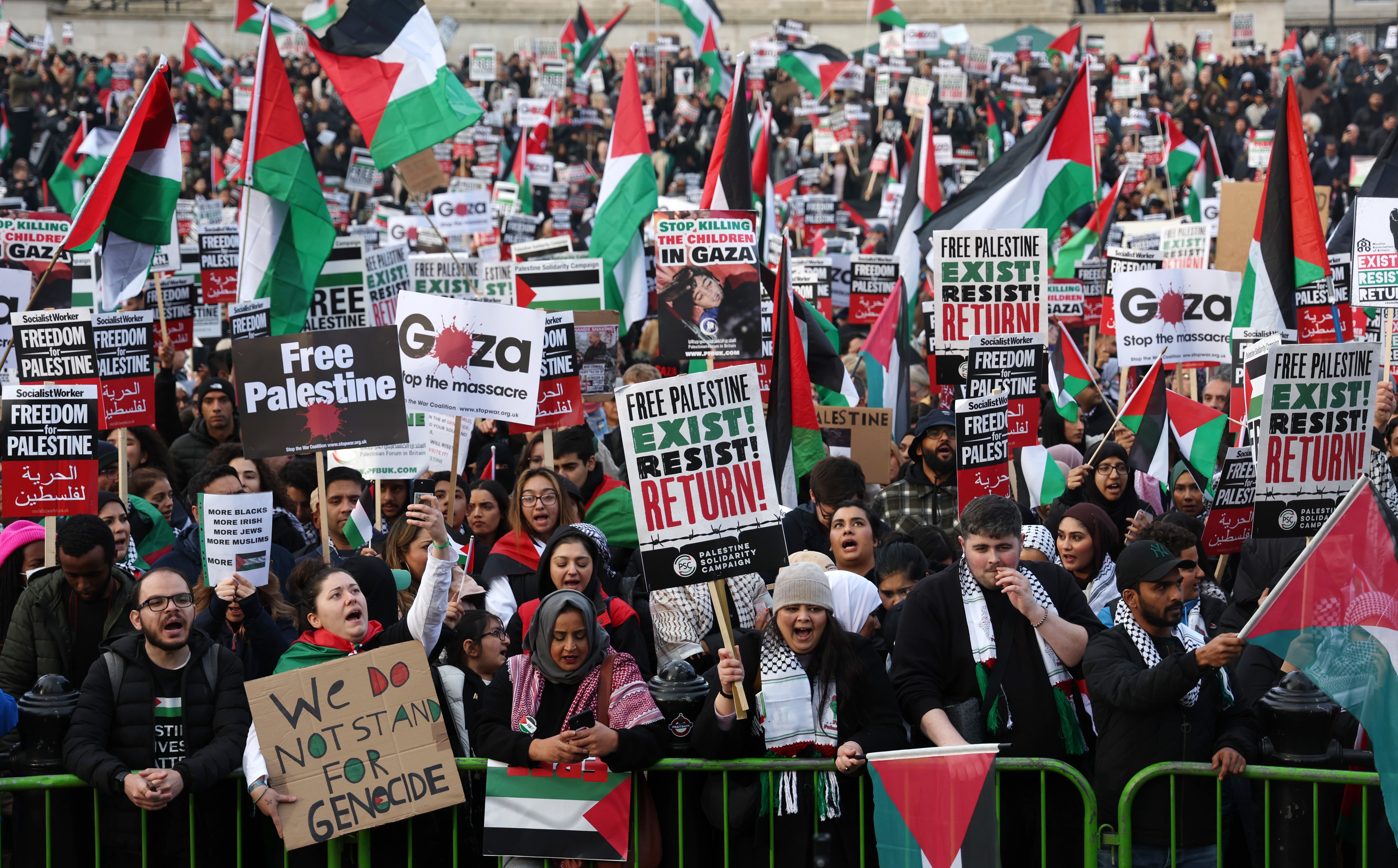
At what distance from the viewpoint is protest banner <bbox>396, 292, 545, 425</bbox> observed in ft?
25.5

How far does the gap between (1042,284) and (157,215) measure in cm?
503

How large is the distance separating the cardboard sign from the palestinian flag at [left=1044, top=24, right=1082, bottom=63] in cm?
1914

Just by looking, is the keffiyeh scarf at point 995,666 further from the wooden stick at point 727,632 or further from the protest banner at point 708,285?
the protest banner at point 708,285

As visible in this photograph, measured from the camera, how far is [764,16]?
3638 centimetres

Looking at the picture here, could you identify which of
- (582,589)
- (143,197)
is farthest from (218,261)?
(582,589)

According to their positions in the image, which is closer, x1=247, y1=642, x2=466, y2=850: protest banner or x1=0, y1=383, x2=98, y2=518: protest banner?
x1=247, y1=642, x2=466, y2=850: protest banner

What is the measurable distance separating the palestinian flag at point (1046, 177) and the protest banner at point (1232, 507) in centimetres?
410

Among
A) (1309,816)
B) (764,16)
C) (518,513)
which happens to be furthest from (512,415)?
(764,16)

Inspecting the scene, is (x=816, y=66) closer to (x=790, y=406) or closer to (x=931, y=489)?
(x=790, y=406)

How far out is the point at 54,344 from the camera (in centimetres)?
815

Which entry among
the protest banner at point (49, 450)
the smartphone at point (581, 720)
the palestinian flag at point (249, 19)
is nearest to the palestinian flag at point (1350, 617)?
the smartphone at point (581, 720)

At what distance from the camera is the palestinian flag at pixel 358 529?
7.80 metres

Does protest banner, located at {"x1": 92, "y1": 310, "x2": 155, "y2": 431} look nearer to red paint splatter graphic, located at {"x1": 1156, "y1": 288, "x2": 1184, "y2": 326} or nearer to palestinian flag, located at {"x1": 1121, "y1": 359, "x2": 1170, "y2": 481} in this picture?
palestinian flag, located at {"x1": 1121, "y1": 359, "x2": 1170, "y2": 481}

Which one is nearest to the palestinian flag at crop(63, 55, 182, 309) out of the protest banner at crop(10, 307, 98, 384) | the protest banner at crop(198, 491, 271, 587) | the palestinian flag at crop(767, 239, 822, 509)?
the protest banner at crop(10, 307, 98, 384)
